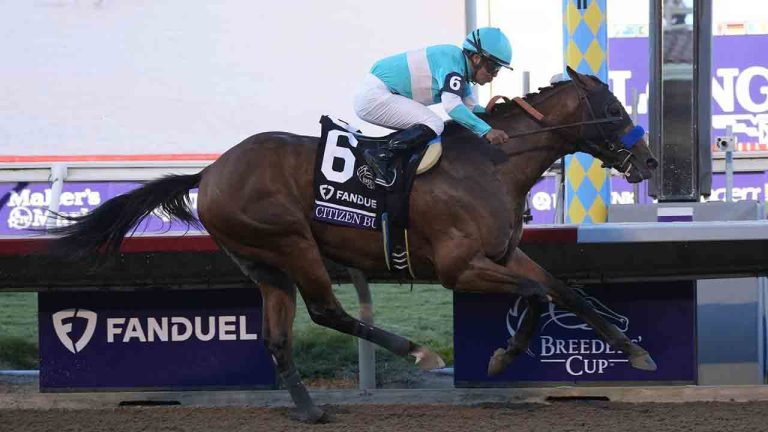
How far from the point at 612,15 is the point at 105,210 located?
34.4ft

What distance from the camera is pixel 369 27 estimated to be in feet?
36.4

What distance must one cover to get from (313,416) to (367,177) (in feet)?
3.32

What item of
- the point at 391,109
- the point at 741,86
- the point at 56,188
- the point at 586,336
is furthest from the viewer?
the point at 741,86

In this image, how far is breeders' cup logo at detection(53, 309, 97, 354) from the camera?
18.7 ft

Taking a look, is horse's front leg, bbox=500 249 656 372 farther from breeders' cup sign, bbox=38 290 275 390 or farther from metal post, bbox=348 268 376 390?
breeders' cup sign, bbox=38 290 275 390

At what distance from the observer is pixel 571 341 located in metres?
5.65

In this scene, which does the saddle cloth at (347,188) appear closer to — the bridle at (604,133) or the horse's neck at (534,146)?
the horse's neck at (534,146)

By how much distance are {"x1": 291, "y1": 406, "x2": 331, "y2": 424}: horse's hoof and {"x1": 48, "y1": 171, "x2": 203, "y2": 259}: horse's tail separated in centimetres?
102

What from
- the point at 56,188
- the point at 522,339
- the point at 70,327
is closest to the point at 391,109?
the point at 522,339

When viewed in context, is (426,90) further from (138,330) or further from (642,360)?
(138,330)

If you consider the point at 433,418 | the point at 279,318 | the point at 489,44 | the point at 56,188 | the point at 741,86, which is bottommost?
the point at 433,418

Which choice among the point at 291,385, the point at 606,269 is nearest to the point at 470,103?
the point at 606,269

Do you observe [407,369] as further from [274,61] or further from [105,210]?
[274,61]

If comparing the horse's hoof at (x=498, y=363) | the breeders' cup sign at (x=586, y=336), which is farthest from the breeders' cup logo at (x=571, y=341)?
the horse's hoof at (x=498, y=363)
